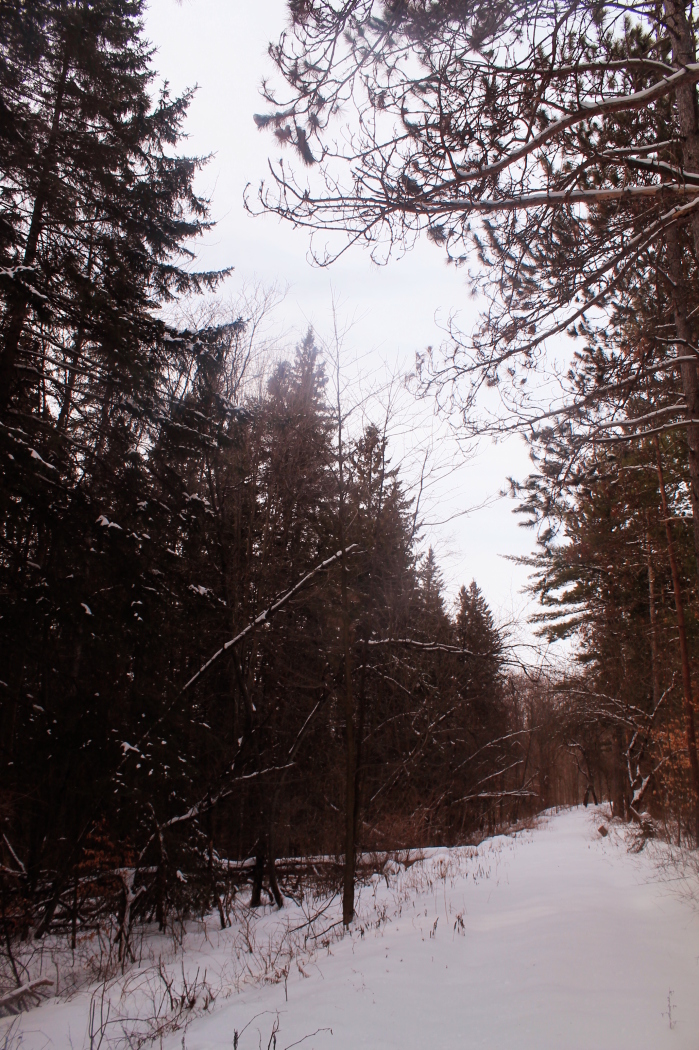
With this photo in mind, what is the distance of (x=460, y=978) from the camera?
484 cm

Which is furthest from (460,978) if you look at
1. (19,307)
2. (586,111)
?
(19,307)

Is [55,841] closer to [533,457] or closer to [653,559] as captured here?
[533,457]

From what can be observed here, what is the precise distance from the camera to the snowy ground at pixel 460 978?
3.85 m

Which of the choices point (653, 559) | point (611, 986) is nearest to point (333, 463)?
point (611, 986)

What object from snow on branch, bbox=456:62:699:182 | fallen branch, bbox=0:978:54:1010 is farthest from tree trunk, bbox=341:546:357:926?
snow on branch, bbox=456:62:699:182

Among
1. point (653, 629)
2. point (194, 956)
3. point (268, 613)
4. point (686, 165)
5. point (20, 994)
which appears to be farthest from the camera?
point (653, 629)

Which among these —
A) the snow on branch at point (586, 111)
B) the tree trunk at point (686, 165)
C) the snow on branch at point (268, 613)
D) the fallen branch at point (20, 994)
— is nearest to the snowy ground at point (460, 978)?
the fallen branch at point (20, 994)

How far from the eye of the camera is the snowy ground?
385 centimetres

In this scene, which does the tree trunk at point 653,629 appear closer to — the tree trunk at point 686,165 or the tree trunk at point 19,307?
the tree trunk at point 686,165

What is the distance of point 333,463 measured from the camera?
9711 millimetres

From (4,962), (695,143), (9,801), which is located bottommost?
(4,962)

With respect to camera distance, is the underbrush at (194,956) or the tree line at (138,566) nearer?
the underbrush at (194,956)

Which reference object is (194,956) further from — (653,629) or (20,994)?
(653,629)

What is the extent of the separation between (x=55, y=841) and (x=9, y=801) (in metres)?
1.15
